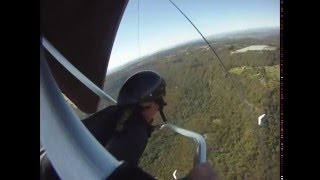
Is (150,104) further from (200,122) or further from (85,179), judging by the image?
(85,179)

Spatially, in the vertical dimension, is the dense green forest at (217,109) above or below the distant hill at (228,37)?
below

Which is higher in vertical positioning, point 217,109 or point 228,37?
point 228,37

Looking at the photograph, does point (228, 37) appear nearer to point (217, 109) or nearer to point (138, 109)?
point (217, 109)

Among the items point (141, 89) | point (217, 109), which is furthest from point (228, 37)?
point (141, 89)

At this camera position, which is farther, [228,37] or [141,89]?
[228,37]

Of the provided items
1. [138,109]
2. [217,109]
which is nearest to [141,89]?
[138,109]
